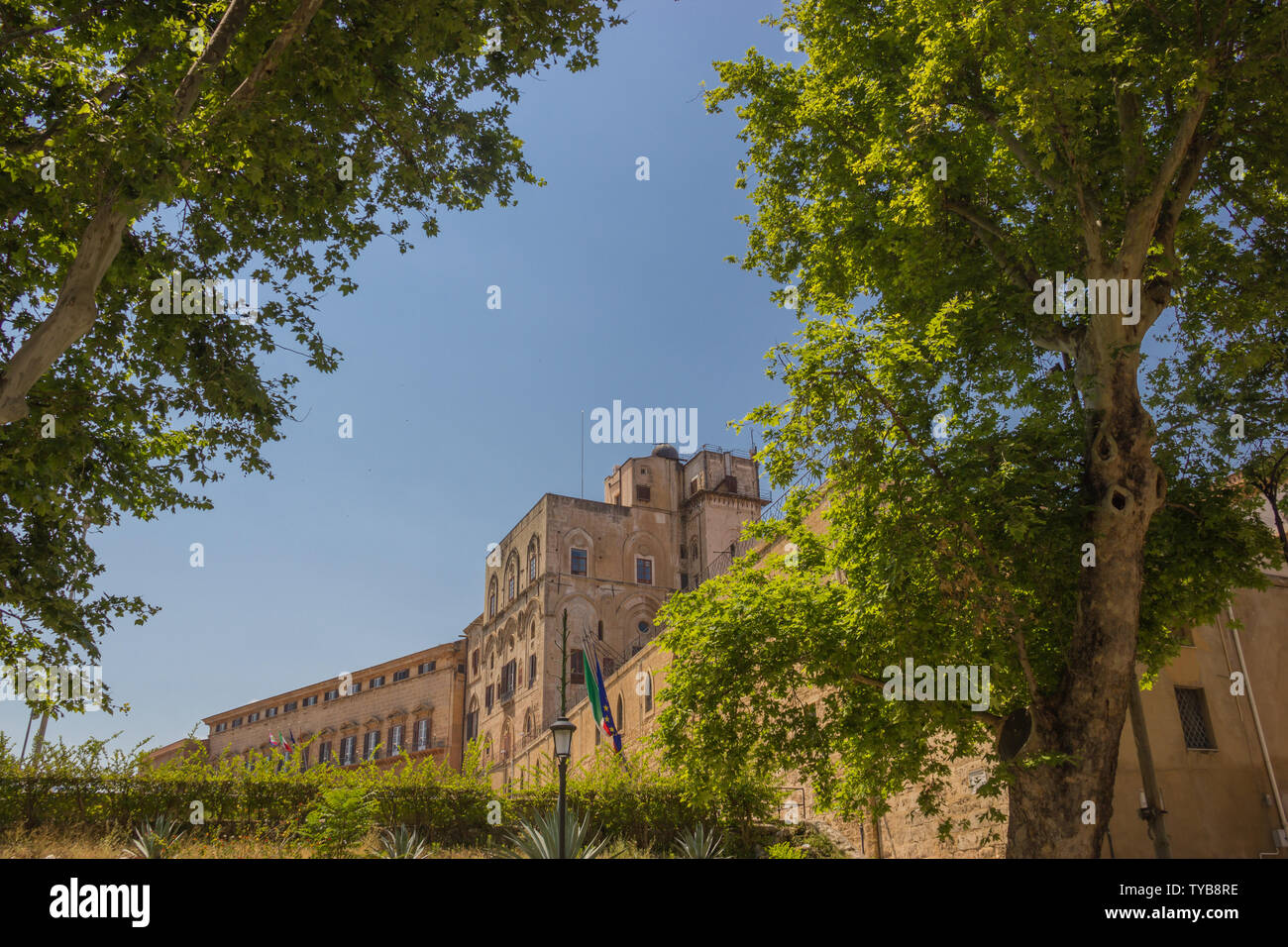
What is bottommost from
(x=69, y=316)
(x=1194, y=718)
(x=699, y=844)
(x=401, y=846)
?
(x=699, y=844)

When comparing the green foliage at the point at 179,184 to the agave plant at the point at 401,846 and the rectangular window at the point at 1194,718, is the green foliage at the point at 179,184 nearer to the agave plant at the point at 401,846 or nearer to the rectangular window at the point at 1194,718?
the agave plant at the point at 401,846

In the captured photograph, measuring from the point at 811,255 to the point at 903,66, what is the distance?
327cm

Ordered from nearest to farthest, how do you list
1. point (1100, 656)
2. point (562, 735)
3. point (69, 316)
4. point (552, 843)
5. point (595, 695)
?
point (69, 316) → point (1100, 656) → point (562, 735) → point (552, 843) → point (595, 695)

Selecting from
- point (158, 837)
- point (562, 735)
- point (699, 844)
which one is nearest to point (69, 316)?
point (562, 735)

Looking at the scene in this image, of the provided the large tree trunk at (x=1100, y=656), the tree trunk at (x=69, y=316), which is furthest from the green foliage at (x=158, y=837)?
the large tree trunk at (x=1100, y=656)

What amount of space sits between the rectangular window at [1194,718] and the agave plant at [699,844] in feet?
30.9

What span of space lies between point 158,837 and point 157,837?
0.44 ft

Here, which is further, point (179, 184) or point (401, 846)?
point (401, 846)

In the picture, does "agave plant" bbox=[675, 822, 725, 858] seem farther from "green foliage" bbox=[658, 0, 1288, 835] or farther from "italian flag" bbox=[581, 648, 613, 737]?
"italian flag" bbox=[581, 648, 613, 737]

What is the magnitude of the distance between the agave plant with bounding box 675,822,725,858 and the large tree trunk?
808 cm

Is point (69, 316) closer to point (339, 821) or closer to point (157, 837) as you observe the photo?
point (157, 837)

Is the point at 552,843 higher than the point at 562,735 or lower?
lower

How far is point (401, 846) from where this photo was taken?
16406 mm
